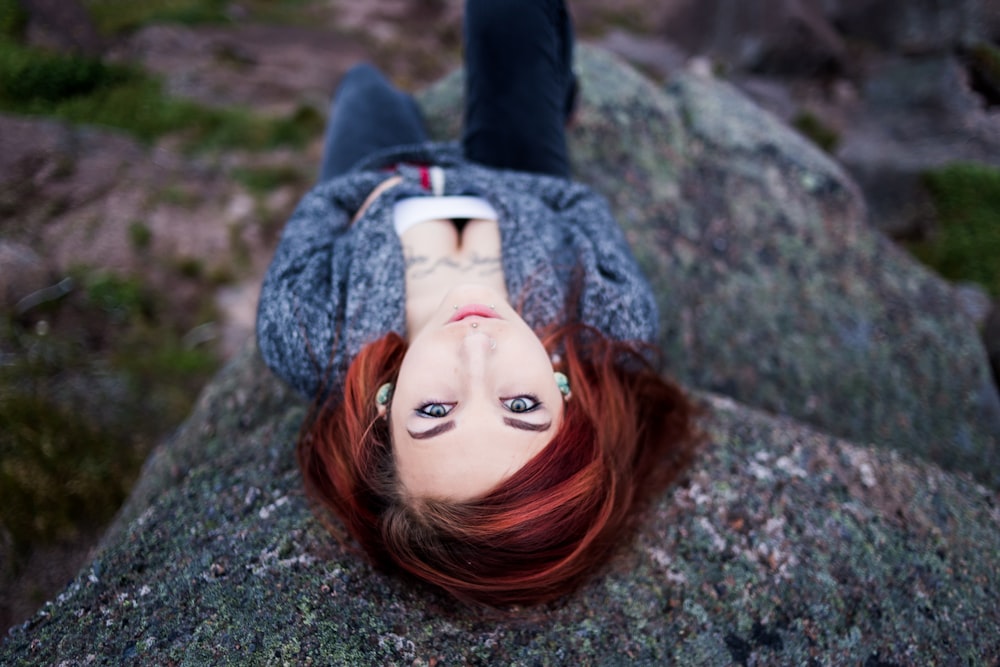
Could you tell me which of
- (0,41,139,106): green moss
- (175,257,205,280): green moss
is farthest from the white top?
(0,41,139,106): green moss

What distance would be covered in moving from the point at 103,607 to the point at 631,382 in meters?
1.95

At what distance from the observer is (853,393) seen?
9.84 ft

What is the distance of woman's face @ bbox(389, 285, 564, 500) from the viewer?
5.68 ft

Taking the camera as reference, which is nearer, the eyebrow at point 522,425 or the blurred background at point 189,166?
the eyebrow at point 522,425

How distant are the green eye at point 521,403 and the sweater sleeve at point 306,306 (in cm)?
73

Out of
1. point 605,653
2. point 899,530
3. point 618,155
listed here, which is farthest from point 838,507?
point 618,155

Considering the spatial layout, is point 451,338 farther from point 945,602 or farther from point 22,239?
point 22,239

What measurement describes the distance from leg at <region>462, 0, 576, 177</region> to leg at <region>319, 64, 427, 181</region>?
0.49 meters

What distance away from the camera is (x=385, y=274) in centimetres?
224

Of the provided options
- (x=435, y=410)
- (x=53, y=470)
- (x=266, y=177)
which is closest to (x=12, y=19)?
(x=266, y=177)

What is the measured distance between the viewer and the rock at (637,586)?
1.76m

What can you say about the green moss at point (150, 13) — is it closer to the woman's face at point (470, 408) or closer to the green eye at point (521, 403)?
the woman's face at point (470, 408)

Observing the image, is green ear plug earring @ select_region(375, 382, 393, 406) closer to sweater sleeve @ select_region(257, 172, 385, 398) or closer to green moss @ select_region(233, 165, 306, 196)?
sweater sleeve @ select_region(257, 172, 385, 398)

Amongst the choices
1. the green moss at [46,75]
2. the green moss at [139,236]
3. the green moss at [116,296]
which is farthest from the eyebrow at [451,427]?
the green moss at [46,75]
